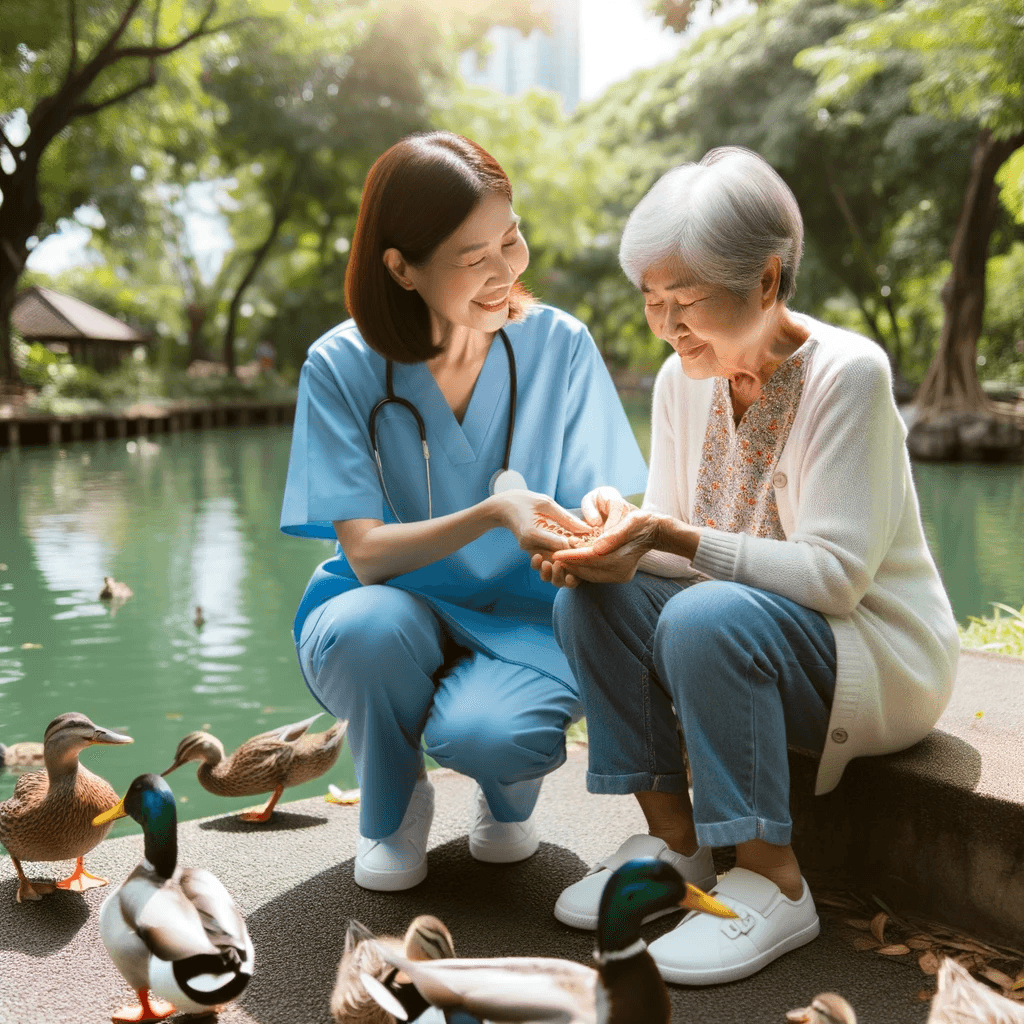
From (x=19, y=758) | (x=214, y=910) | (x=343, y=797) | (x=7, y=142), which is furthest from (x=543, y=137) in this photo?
(x=214, y=910)

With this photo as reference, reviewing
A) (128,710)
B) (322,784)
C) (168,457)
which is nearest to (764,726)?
(322,784)

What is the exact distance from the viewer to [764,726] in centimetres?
191

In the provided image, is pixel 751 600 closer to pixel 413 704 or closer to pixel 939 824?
pixel 939 824

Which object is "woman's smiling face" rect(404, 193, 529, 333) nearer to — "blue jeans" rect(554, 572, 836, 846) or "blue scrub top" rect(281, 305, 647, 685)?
"blue scrub top" rect(281, 305, 647, 685)

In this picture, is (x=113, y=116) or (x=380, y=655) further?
(x=113, y=116)

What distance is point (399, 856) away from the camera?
2379 mm

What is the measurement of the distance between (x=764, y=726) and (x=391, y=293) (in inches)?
48.6

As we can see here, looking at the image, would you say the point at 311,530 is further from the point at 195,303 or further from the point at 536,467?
the point at 195,303

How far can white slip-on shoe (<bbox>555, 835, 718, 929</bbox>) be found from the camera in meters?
2.17

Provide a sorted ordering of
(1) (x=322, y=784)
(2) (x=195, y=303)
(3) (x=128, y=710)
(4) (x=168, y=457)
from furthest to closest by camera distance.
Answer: (2) (x=195, y=303) → (4) (x=168, y=457) → (3) (x=128, y=710) → (1) (x=322, y=784)

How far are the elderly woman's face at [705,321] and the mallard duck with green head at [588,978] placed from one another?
39.4 inches

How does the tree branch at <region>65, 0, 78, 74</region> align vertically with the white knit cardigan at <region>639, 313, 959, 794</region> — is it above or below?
above

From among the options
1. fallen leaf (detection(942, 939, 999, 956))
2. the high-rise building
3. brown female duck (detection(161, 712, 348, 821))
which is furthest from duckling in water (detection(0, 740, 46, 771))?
the high-rise building

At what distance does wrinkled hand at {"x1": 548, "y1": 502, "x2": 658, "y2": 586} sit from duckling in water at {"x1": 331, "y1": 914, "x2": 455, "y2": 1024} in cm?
67
